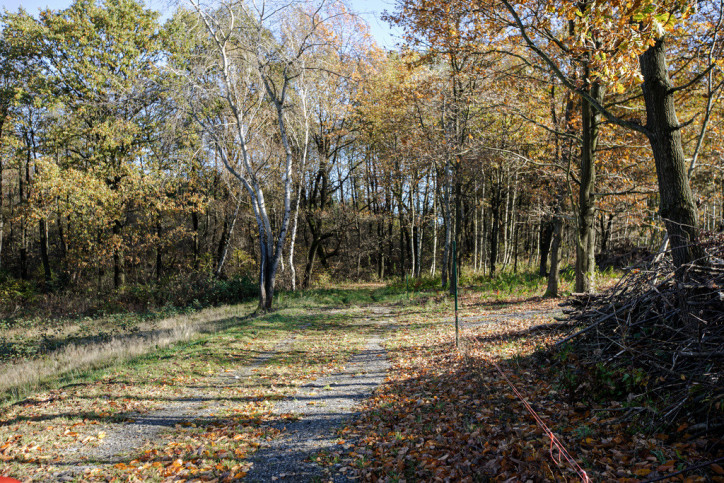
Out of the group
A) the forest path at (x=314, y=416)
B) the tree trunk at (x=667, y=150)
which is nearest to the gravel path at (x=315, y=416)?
the forest path at (x=314, y=416)

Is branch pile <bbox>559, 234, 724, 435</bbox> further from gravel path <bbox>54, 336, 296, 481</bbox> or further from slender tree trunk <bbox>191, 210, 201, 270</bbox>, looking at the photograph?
slender tree trunk <bbox>191, 210, 201, 270</bbox>

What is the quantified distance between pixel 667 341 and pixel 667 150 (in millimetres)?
2659

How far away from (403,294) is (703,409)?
1607 cm

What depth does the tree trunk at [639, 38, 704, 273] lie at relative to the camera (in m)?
5.20

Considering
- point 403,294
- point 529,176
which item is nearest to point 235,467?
point 403,294

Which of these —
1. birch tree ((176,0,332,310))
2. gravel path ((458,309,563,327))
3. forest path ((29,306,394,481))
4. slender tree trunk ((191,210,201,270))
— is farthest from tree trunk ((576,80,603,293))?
slender tree trunk ((191,210,201,270))

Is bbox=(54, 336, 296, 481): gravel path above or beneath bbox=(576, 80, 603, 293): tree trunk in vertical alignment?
beneath

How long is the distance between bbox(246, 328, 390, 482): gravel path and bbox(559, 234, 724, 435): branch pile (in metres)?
3.15

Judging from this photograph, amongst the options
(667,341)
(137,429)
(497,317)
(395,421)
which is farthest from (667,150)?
(137,429)

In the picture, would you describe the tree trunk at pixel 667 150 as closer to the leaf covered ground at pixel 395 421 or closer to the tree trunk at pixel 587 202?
the leaf covered ground at pixel 395 421

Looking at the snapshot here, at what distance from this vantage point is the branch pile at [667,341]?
357 cm

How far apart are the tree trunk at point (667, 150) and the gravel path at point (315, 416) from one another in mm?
4864

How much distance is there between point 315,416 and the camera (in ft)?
18.5

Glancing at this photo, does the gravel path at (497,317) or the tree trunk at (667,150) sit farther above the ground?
the tree trunk at (667,150)
